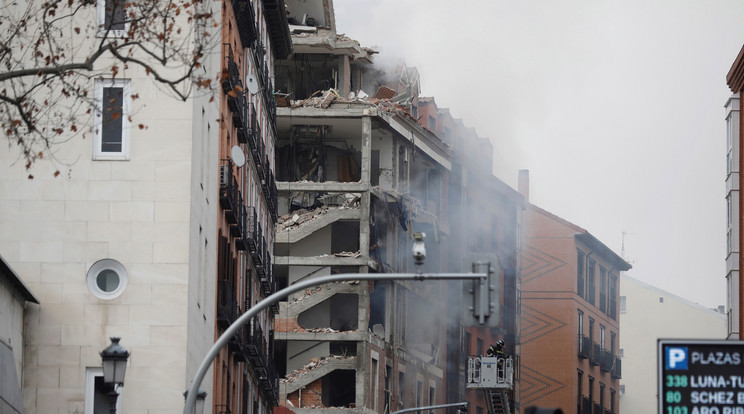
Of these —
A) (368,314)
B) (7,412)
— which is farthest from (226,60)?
(368,314)

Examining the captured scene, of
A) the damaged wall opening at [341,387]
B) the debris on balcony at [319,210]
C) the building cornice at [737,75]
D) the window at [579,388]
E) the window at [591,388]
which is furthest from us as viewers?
the window at [591,388]

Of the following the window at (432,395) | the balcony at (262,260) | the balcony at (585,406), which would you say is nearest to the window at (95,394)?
the balcony at (262,260)

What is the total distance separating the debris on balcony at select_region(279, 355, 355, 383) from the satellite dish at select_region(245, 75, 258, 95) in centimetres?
2559

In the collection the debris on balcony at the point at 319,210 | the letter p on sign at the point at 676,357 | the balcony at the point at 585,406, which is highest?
the debris on balcony at the point at 319,210

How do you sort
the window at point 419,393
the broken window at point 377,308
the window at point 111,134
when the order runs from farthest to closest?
the window at point 419,393 → the broken window at point 377,308 → the window at point 111,134

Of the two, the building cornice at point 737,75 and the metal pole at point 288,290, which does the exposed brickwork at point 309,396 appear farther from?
the metal pole at point 288,290

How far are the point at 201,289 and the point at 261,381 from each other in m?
17.7

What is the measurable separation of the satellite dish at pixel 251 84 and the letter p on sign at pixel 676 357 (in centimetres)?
2667

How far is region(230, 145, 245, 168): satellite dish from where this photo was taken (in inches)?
1778

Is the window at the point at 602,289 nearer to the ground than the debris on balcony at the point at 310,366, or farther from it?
farther from it

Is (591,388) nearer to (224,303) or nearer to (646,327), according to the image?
(646,327)

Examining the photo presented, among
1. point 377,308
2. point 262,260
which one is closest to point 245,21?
point 262,260

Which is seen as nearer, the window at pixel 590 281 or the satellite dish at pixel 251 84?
the satellite dish at pixel 251 84

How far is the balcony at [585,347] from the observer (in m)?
101
